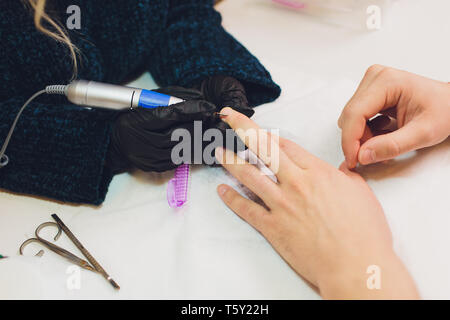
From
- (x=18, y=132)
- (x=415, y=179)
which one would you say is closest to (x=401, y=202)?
(x=415, y=179)

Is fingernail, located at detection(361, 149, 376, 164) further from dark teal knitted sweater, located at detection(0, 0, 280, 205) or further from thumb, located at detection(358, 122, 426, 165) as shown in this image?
dark teal knitted sweater, located at detection(0, 0, 280, 205)

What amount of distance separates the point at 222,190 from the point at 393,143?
10.8 inches

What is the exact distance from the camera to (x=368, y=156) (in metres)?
0.52

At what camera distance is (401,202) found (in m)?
0.54

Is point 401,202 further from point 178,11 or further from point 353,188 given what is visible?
point 178,11

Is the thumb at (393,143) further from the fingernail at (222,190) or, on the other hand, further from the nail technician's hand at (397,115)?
the fingernail at (222,190)

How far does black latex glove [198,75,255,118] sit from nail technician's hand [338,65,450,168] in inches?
7.1

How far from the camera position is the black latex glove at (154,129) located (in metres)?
0.56

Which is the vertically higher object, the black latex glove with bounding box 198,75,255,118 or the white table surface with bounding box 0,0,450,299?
the black latex glove with bounding box 198,75,255,118

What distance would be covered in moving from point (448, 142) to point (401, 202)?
0.49ft

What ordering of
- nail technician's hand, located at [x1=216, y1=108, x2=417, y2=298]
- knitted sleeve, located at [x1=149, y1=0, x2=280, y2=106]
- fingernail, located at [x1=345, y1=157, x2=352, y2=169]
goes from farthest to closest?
knitted sleeve, located at [x1=149, y1=0, x2=280, y2=106] < fingernail, located at [x1=345, y1=157, x2=352, y2=169] < nail technician's hand, located at [x1=216, y1=108, x2=417, y2=298]

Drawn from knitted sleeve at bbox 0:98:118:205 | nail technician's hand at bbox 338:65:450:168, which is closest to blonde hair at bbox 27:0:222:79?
knitted sleeve at bbox 0:98:118:205

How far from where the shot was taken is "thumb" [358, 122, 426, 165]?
1.67 feet

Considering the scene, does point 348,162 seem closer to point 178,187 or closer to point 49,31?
point 178,187
